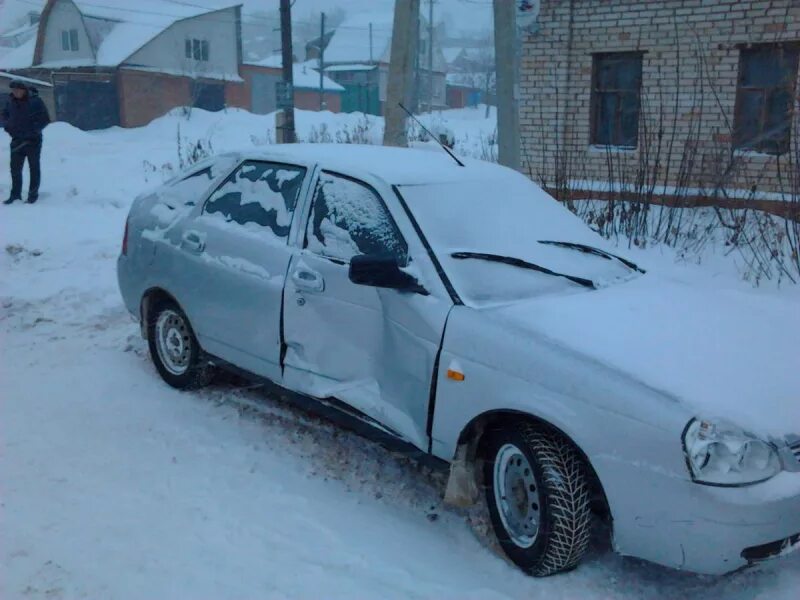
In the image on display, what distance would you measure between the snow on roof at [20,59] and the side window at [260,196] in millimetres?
44385

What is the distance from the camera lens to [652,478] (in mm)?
2588

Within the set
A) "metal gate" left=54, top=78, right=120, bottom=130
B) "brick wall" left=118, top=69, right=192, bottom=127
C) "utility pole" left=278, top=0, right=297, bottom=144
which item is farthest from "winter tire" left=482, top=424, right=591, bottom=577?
"metal gate" left=54, top=78, right=120, bottom=130

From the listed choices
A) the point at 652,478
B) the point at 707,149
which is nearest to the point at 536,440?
the point at 652,478

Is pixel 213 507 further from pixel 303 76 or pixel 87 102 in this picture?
pixel 303 76

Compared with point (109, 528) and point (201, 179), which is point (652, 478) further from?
point (201, 179)

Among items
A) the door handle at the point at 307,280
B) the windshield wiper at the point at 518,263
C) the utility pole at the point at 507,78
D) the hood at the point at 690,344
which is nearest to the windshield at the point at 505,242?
the windshield wiper at the point at 518,263

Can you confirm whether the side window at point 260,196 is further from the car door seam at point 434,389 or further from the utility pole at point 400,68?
the utility pole at point 400,68

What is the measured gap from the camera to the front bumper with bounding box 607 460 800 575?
2516 millimetres

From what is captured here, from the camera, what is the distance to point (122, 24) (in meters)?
41.7

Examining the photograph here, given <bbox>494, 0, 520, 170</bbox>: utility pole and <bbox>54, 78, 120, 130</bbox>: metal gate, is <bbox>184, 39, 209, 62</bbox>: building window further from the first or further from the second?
<bbox>494, 0, 520, 170</bbox>: utility pole

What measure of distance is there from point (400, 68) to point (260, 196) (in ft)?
20.2

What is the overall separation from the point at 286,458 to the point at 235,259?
114cm

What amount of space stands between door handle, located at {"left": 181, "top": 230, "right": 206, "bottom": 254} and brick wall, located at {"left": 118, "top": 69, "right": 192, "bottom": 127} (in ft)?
121

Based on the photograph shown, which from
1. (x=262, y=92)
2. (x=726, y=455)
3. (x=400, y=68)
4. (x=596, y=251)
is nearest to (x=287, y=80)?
(x=400, y=68)
